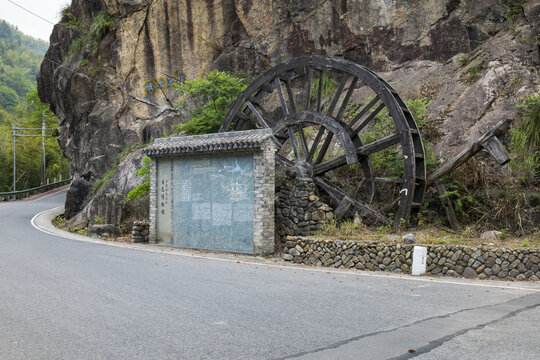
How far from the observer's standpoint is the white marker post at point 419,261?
9.73 meters

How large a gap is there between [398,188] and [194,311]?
32.5 ft

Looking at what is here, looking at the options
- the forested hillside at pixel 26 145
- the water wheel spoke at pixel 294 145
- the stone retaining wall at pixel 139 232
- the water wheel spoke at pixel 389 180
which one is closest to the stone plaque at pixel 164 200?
the stone retaining wall at pixel 139 232

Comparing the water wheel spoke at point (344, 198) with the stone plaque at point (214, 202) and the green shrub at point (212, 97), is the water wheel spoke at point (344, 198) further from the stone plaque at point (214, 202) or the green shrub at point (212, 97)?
the green shrub at point (212, 97)

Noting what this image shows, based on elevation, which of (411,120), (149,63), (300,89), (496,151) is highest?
(149,63)

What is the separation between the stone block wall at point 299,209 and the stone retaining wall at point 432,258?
5.38 feet

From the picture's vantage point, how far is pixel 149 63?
26625 mm

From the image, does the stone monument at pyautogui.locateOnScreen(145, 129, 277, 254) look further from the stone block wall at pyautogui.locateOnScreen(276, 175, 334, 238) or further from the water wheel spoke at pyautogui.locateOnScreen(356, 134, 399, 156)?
the water wheel spoke at pyautogui.locateOnScreen(356, 134, 399, 156)

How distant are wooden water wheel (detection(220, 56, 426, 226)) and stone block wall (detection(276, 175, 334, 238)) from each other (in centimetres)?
101

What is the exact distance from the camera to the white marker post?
9.73 metres

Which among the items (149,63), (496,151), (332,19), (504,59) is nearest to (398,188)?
(496,151)

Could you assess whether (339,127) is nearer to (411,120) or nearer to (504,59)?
(411,120)

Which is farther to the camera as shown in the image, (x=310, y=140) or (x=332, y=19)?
(x=332, y=19)

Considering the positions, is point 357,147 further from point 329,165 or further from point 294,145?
point 294,145

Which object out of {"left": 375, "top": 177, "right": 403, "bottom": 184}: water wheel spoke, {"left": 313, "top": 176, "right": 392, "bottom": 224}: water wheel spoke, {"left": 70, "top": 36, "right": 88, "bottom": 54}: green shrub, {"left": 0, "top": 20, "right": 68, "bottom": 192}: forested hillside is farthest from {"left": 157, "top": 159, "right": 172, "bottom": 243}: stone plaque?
{"left": 0, "top": 20, "right": 68, "bottom": 192}: forested hillside
